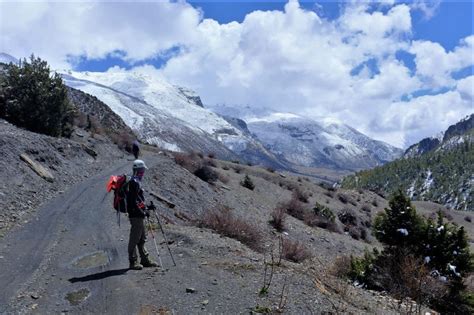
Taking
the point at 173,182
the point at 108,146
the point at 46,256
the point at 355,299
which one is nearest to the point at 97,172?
the point at 173,182

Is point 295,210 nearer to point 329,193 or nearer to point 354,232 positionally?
point 354,232

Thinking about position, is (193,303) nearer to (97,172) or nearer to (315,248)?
(315,248)

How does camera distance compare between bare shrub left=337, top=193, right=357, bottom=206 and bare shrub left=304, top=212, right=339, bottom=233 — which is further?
bare shrub left=337, top=193, right=357, bottom=206

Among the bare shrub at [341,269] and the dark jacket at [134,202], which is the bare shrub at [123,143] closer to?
the bare shrub at [341,269]

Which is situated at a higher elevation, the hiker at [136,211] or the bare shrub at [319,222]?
the bare shrub at [319,222]

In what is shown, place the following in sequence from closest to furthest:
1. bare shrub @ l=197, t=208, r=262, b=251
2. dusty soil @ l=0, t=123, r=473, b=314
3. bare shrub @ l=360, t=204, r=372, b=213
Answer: dusty soil @ l=0, t=123, r=473, b=314
bare shrub @ l=197, t=208, r=262, b=251
bare shrub @ l=360, t=204, r=372, b=213

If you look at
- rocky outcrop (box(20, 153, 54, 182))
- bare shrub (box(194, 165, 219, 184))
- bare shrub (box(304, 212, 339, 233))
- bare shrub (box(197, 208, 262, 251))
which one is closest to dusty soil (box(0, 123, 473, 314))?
rocky outcrop (box(20, 153, 54, 182))

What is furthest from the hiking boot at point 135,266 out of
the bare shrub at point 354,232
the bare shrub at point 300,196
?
the bare shrub at point 300,196

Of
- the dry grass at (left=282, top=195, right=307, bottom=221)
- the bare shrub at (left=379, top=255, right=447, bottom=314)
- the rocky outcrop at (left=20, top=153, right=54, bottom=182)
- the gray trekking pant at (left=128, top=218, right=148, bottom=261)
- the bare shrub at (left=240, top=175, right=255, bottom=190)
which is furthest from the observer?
the bare shrub at (left=240, top=175, right=255, bottom=190)

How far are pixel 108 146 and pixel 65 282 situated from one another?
30.8 metres

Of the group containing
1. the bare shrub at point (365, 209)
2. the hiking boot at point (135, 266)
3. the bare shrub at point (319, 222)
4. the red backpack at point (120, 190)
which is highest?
the bare shrub at point (365, 209)

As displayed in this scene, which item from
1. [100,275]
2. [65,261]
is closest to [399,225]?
[100,275]

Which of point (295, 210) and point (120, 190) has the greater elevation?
point (295, 210)

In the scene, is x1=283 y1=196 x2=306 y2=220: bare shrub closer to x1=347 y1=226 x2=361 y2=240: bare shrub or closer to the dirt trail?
x1=347 y1=226 x2=361 y2=240: bare shrub
